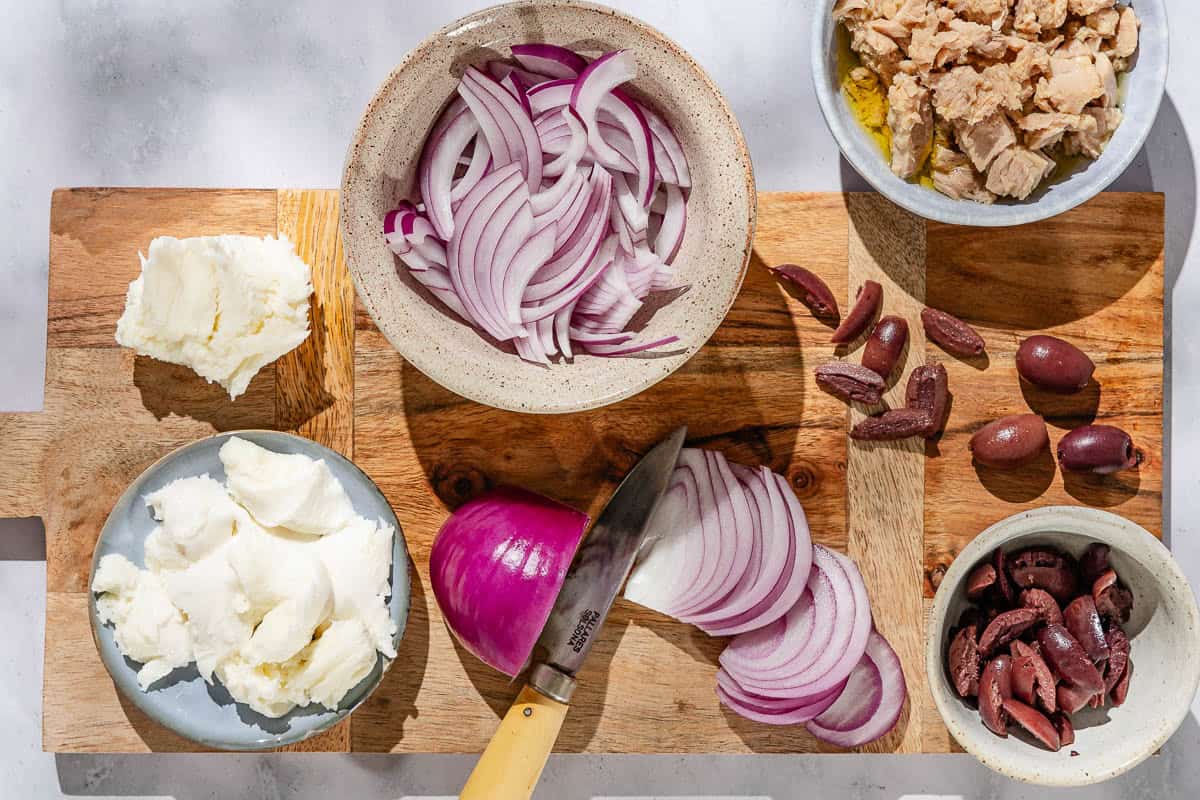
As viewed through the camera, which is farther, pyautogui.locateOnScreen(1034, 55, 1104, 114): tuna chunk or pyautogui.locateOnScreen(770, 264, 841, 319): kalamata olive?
pyautogui.locateOnScreen(770, 264, 841, 319): kalamata olive

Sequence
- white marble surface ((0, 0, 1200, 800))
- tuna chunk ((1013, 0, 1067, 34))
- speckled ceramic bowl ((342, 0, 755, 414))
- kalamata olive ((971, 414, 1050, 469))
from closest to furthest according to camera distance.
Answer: speckled ceramic bowl ((342, 0, 755, 414))
tuna chunk ((1013, 0, 1067, 34))
kalamata olive ((971, 414, 1050, 469))
white marble surface ((0, 0, 1200, 800))

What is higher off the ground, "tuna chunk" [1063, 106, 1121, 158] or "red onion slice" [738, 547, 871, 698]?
"tuna chunk" [1063, 106, 1121, 158]

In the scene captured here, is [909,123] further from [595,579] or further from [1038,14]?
[595,579]

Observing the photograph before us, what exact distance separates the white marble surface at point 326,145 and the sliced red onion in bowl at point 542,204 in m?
0.44

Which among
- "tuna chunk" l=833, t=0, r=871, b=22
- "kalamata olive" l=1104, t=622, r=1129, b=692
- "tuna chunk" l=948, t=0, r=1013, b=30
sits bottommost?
"kalamata olive" l=1104, t=622, r=1129, b=692

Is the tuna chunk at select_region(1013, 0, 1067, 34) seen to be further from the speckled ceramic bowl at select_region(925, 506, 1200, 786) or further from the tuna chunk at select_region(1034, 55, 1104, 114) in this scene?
the speckled ceramic bowl at select_region(925, 506, 1200, 786)

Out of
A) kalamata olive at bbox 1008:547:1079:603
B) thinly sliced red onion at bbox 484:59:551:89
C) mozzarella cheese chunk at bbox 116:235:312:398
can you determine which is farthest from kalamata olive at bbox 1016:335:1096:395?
mozzarella cheese chunk at bbox 116:235:312:398

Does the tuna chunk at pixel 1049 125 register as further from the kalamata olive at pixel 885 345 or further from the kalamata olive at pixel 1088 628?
the kalamata olive at pixel 1088 628

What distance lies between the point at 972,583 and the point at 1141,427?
0.41 meters

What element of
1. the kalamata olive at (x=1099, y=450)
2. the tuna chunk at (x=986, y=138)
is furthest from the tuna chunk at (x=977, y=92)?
the kalamata olive at (x=1099, y=450)

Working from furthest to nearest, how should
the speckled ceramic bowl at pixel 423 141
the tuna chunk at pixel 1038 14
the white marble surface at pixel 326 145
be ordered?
the white marble surface at pixel 326 145
the tuna chunk at pixel 1038 14
the speckled ceramic bowl at pixel 423 141

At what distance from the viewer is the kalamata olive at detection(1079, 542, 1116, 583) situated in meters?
1.58

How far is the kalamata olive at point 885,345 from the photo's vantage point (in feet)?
5.39

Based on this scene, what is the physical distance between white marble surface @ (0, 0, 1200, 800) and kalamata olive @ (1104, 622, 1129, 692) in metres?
0.38
